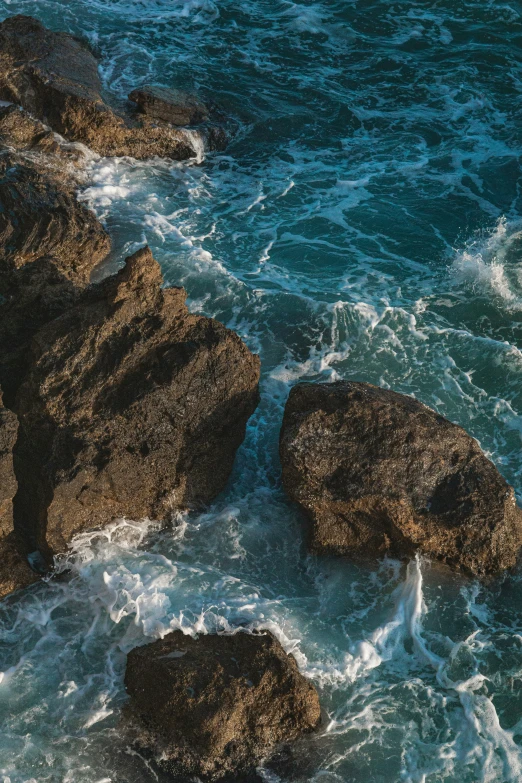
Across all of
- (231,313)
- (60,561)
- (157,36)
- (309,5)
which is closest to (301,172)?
(231,313)

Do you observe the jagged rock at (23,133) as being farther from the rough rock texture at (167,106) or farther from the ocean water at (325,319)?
the rough rock texture at (167,106)

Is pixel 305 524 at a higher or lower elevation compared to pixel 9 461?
lower

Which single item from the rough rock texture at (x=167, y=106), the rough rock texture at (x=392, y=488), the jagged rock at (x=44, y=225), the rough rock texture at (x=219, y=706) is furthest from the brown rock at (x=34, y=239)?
the rough rock texture at (x=219, y=706)

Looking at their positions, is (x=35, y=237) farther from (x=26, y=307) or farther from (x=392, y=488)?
(x=392, y=488)

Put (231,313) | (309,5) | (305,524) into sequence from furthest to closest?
(309,5), (231,313), (305,524)

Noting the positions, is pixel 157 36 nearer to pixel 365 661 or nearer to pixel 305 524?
pixel 305 524

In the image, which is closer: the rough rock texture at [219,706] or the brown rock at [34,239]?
the rough rock texture at [219,706]

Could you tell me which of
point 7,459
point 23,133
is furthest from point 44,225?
point 7,459
